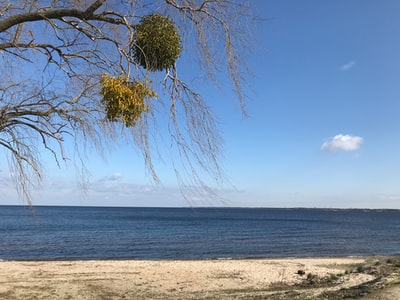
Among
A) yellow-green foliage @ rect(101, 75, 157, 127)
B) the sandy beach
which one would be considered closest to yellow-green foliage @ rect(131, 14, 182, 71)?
yellow-green foliage @ rect(101, 75, 157, 127)

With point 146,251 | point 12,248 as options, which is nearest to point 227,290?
point 146,251

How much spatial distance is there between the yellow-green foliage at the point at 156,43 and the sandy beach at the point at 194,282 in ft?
24.2

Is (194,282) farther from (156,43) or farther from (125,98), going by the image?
(156,43)

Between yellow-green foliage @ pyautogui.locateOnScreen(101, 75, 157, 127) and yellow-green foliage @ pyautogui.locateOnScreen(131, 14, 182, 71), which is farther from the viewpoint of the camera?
yellow-green foliage @ pyautogui.locateOnScreen(131, 14, 182, 71)

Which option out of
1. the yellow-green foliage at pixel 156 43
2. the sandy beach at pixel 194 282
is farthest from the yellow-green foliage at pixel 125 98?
the sandy beach at pixel 194 282

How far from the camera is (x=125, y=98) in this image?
13.6 feet

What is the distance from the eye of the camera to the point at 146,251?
1387 inches

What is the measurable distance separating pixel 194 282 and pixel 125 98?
499 inches

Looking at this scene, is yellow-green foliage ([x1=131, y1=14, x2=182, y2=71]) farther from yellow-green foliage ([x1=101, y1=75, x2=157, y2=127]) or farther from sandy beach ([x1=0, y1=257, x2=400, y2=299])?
sandy beach ([x1=0, y1=257, x2=400, y2=299])

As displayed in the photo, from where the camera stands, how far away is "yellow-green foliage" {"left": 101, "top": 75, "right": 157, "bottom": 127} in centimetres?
414

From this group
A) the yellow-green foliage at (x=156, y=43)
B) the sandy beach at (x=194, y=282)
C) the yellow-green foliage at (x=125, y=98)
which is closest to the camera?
the yellow-green foliage at (x=125, y=98)

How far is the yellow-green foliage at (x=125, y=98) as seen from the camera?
414 cm

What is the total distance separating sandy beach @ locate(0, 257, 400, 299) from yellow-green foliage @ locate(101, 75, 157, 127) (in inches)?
290

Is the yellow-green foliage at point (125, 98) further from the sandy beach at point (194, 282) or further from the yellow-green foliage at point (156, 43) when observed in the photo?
the sandy beach at point (194, 282)
